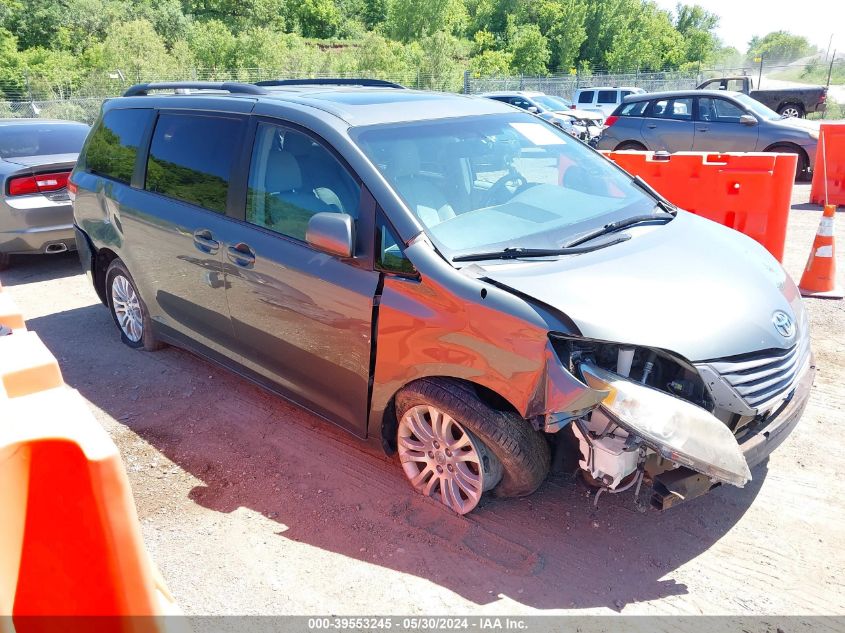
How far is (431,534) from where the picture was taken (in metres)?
3.19

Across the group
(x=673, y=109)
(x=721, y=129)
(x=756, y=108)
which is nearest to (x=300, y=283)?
(x=721, y=129)

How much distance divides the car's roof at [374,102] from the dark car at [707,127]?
9375mm

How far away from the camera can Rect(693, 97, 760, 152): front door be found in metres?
12.0

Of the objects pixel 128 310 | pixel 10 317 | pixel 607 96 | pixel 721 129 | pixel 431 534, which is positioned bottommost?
pixel 431 534

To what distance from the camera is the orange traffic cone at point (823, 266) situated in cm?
611

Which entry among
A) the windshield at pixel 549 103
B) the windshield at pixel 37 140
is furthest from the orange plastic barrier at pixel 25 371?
the windshield at pixel 549 103

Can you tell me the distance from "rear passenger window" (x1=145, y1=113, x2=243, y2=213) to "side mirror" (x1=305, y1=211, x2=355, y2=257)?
40.2 inches

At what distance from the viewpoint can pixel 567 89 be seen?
35750 millimetres

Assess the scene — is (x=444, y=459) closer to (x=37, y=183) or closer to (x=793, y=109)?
(x=37, y=183)

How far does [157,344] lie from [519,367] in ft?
11.4

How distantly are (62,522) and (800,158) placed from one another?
1364 centimetres

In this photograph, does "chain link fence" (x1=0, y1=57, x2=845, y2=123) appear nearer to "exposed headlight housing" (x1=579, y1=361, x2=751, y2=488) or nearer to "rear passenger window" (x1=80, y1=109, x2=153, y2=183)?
"rear passenger window" (x1=80, y1=109, x2=153, y2=183)

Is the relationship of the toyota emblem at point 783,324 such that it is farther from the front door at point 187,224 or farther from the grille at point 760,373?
the front door at point 187,224

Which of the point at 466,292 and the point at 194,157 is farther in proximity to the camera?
the point at 194,157
